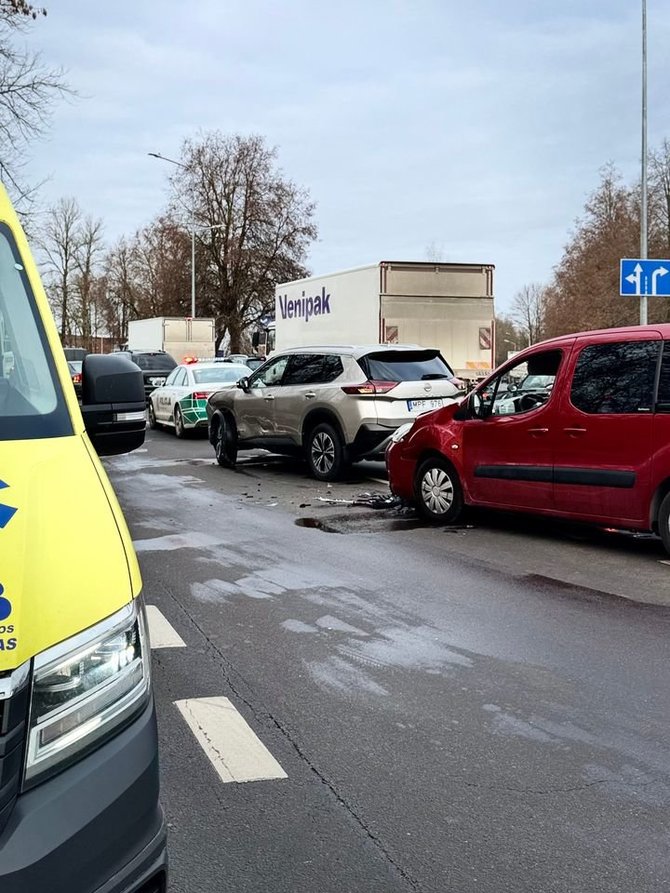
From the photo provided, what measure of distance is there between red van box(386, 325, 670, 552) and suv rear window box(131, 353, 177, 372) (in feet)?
74.1

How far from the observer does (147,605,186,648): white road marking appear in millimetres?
5262

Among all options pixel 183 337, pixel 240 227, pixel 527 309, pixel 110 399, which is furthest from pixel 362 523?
pixel 527 309

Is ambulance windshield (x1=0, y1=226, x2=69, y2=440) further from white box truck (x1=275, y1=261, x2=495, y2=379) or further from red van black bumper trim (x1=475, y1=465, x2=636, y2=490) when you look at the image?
white box truck (x1=275, y1=261, x2=495, y2=379)

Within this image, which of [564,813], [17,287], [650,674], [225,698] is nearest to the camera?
[17,287]

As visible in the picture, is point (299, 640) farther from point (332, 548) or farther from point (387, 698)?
point (332, 548)

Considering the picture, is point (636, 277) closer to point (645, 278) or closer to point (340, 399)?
point (645, 278)

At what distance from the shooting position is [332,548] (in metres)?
8.19

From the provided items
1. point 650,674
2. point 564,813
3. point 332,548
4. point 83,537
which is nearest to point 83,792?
point 83,537

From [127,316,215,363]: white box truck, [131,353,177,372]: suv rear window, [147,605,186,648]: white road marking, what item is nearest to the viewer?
[147,605,186,648]: white road marking

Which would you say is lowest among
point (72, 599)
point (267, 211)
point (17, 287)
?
point (72, 599)

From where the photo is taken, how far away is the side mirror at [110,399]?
3.61 meters

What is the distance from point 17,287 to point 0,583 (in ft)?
4.44

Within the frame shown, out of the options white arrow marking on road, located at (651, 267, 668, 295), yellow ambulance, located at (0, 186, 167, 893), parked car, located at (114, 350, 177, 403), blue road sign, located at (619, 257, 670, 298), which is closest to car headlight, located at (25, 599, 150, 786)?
yellow ambulance, located at (0, 186, 167, 893)

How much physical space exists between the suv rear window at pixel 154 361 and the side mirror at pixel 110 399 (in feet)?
89.8
